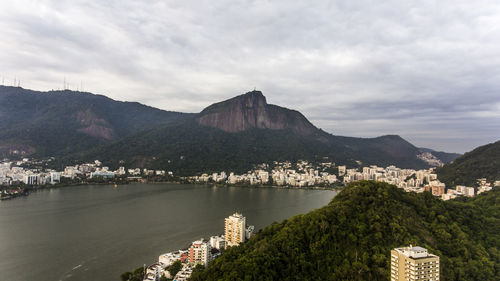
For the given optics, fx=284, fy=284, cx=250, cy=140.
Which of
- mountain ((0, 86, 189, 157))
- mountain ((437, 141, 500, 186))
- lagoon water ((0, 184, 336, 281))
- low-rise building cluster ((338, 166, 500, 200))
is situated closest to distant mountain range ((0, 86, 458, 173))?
mountain ((0, 86, 189, 157))

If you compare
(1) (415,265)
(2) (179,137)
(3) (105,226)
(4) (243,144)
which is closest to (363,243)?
(1) (415,265)

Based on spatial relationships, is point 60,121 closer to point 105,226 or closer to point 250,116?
point 250,116

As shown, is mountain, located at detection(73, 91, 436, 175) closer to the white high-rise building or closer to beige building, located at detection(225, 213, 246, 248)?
beige building, located at detection(225, 213, 246, 248)

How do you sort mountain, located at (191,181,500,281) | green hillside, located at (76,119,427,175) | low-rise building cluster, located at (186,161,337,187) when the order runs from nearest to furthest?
mountain, located at (191,181,500,281) < low-rise building cluster, located at (186,161,337,187) < green hillside, located at (76,119,427,175)

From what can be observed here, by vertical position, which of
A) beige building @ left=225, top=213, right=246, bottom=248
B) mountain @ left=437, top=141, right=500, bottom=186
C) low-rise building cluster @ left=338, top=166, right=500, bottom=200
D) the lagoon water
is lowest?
the lagoon water

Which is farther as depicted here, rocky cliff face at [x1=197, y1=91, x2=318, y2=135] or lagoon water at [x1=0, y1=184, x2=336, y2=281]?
rocky cliff face at [x1=197, y1=91, x2=318, y2=135]

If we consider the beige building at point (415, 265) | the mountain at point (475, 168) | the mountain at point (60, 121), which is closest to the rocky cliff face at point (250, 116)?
Result: the mountain at point (60, 121)

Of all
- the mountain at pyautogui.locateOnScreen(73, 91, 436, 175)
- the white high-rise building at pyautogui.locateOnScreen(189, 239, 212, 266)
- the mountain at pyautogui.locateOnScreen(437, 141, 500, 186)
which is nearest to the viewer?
the white high-rise building at pyautogui.locateOnScreen(189, 239, 212, 266)
